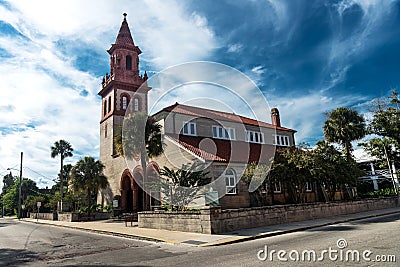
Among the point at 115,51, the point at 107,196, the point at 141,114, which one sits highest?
the point at 115,51

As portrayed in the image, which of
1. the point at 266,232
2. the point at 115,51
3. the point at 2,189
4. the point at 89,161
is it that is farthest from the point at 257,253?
the point at 2,189

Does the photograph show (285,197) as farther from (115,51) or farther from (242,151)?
(115,51)

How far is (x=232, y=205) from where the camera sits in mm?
23703

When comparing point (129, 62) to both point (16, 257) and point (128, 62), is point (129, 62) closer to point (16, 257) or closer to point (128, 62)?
point (128, 62)

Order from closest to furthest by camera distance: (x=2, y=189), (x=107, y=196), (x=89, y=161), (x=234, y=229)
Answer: (x=234, y=229) → (x=89, y=161) → (x=107, y=196) → (x=2, y=189)

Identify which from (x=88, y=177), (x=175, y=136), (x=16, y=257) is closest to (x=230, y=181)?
(x=175, y=136)

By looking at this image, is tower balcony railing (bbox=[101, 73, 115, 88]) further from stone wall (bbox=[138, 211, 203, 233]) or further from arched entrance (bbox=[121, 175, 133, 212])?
stone wall (bbox=[138, 211, 203, 233])

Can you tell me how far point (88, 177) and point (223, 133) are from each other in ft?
54.3

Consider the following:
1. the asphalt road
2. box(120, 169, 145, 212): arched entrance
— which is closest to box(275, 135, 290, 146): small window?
box(120, 169, 145, 212): arched entrance

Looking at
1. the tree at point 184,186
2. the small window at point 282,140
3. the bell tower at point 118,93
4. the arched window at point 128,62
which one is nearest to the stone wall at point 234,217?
the tree at point 184,186

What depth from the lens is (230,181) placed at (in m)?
24.2

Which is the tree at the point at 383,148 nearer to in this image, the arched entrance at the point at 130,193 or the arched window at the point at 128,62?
the arched entrance at the point at 130,193

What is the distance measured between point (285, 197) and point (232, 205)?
6.83m

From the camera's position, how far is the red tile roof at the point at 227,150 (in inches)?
968
